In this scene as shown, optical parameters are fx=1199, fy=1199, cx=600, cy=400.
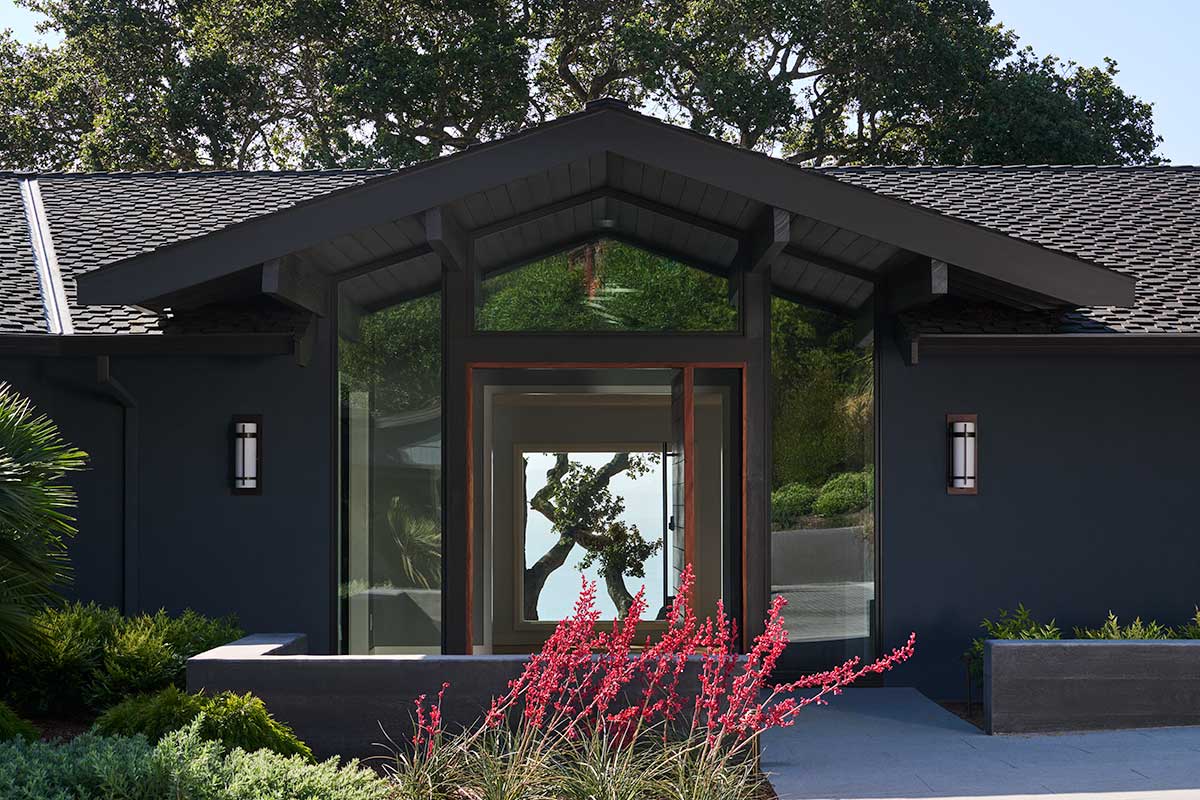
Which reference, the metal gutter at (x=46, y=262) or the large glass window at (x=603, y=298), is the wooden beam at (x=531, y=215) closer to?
the large glass window at (x=603, y=298)

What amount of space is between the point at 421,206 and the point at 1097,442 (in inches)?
183

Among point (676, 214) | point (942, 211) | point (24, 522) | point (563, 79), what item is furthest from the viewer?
point (563, 79)

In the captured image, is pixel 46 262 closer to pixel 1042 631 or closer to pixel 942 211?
pixel 942 211

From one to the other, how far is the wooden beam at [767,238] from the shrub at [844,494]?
5.14ft

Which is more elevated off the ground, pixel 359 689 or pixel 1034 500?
pixel 1034 500

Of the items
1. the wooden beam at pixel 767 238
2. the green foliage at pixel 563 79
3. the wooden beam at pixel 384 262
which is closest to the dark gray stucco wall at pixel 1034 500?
the wooden beam at pixel 767 238

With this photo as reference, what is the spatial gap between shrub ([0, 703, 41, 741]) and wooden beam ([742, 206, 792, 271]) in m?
4.44

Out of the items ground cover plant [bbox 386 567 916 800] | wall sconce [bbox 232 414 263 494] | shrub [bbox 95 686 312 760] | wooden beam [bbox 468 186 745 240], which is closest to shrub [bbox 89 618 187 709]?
shrub [bbox 95 686 312 760]

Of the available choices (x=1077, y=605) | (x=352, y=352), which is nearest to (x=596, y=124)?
(x=352, y=352)

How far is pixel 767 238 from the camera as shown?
6961 mm

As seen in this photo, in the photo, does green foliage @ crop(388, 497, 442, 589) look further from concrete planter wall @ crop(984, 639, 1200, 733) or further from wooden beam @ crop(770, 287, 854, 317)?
concrete planter wall @ crop(984, 639, 1200, 733)

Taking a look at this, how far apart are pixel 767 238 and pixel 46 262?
555cm

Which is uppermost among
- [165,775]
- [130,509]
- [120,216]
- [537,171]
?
[120,216]

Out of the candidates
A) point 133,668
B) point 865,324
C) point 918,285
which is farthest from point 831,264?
point 133,668
